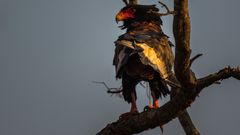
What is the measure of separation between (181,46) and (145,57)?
2.13 metres

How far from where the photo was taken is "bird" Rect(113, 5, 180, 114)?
8.91 meters

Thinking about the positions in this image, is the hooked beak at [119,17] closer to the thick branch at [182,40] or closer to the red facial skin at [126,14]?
the red facial skin at [126,14]

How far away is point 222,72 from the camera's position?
7246mm

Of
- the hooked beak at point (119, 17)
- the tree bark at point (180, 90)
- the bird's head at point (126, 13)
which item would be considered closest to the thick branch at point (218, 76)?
the tree bark at point (180, 90)

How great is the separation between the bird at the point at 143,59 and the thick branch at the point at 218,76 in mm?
832

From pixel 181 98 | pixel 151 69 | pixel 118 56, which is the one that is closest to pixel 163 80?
pixel 151 69

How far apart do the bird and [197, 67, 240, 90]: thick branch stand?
832 millimetres

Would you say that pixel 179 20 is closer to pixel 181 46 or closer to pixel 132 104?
pixel 181 46

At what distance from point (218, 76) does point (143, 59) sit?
187 centimetres

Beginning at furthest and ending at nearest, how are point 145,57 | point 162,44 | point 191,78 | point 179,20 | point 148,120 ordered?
point 162,44, point 145,57, point 148,120, point 191,78, point 179,20

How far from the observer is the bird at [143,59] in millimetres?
8914

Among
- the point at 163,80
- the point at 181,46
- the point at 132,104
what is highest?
the point at 181,46

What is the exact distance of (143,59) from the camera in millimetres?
8734

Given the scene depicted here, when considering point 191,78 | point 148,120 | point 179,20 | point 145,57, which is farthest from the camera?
point 145,57
